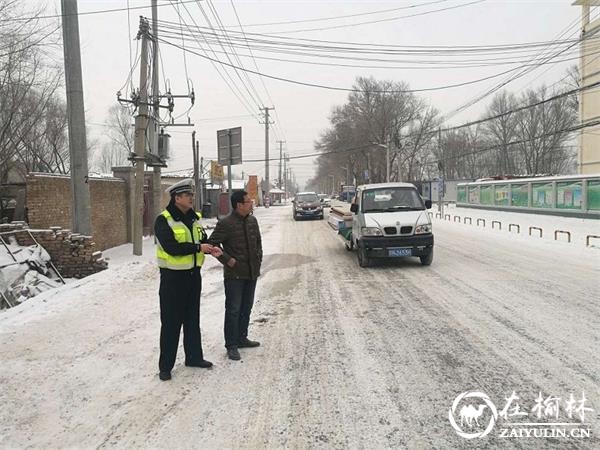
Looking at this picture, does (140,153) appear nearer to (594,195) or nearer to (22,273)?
(22,273)

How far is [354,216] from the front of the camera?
40.6 feet

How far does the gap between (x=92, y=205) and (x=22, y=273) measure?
441 centimetres

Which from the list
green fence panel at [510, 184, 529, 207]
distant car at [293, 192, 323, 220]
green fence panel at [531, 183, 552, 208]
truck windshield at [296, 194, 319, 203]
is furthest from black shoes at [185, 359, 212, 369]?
green fence panel at [510, 184, 529, 207]

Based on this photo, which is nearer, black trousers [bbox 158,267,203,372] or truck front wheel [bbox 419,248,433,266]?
black trousers [bbox 158,267,203,372]

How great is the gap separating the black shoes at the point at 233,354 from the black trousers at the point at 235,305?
0.04 meters

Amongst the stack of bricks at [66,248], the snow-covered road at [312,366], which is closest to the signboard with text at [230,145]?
the stack of bricks at [66,248]

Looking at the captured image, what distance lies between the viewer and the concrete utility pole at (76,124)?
10609 millimetres

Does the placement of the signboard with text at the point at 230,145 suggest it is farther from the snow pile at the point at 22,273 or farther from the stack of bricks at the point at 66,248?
the snow pile at the point at 22,273

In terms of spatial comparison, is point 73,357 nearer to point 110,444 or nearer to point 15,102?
point 110,444

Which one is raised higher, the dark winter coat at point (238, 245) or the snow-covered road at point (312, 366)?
A: the dark winter coat at point (238, 245)

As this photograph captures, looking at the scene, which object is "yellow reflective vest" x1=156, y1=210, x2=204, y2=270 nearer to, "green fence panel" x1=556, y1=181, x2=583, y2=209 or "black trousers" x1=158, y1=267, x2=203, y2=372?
"black trousers" x1=158, y1=267, x2=203, y2=372

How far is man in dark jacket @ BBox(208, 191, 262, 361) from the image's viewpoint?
4945 millimetres

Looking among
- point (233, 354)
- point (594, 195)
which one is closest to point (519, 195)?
point (594, 195)

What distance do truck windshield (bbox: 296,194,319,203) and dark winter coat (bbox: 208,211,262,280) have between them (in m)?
26.6
